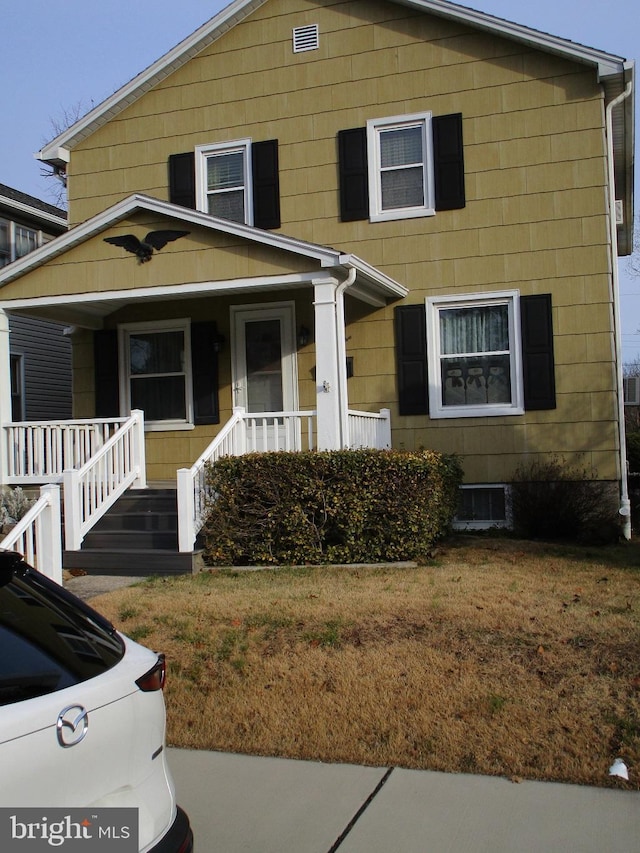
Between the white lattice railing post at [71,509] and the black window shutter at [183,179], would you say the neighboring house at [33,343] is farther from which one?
the white lattice railing post at [71,509]

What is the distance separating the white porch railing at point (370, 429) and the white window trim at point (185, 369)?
2.89m

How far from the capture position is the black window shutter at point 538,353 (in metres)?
11.4

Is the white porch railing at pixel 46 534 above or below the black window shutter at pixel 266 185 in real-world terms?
below

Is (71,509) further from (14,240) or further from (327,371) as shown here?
(14,240)

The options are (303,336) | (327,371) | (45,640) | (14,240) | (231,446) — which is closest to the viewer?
(45,640)

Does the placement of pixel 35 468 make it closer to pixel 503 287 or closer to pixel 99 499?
pixel 99 499

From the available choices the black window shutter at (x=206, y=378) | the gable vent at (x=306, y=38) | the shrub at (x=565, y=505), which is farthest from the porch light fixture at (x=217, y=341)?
the shrub at (x=565, y=505)

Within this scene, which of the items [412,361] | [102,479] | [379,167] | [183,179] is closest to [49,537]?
[102,479]

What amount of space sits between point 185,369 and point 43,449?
8.07 feet

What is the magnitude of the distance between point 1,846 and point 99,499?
842cm

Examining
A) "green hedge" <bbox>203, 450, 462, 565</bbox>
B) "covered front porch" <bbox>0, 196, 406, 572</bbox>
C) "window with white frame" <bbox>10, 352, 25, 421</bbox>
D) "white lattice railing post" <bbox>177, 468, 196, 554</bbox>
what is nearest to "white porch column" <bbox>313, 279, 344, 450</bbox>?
"covered front porch" <bbox>0, 196, 406, 572</bbox>

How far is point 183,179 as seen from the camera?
42.6ft

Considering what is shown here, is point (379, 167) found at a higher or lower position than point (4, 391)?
higher

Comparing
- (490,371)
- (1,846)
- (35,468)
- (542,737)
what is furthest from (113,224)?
(1,846)
